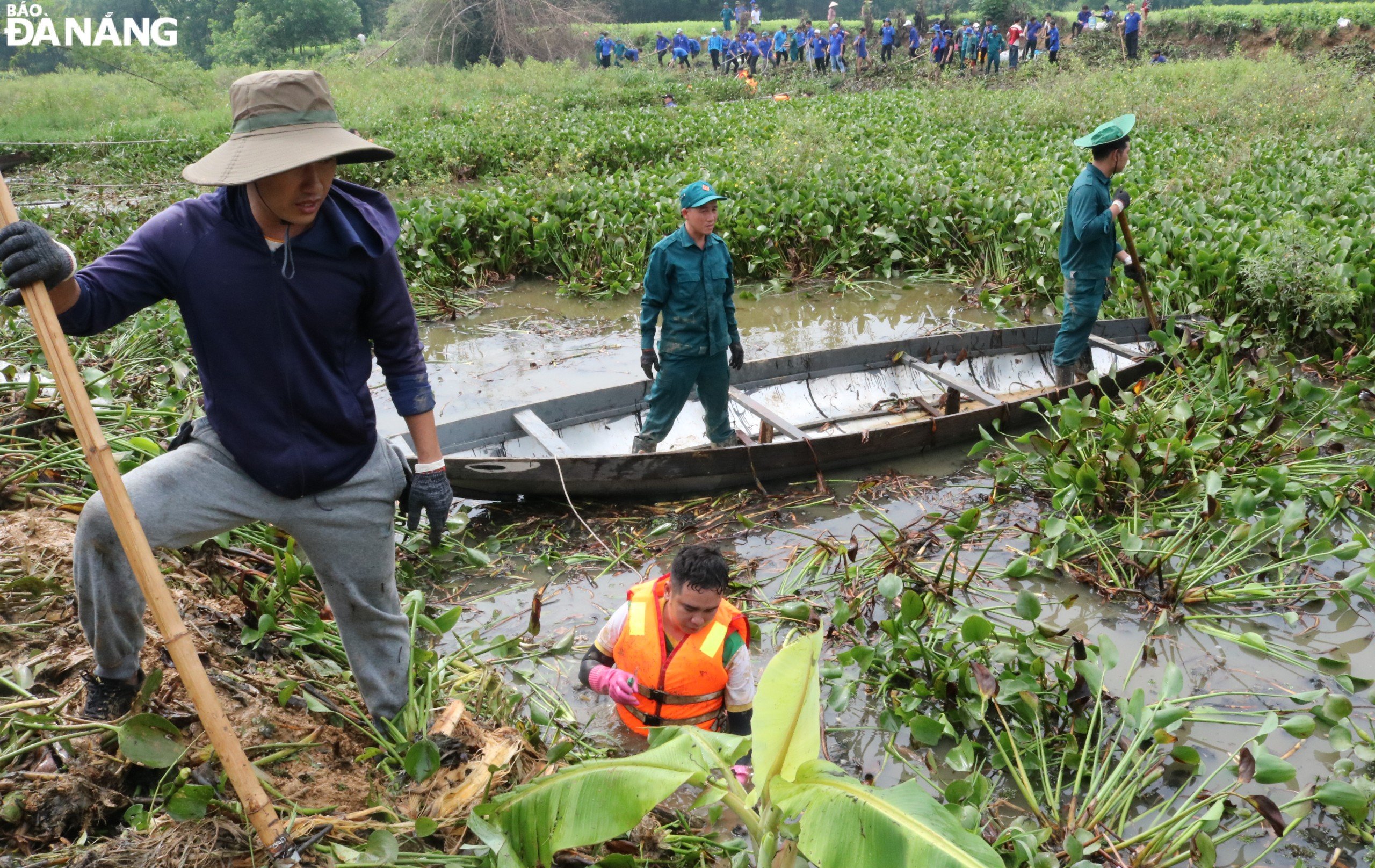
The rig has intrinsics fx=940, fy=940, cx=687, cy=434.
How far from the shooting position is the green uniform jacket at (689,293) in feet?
17.4

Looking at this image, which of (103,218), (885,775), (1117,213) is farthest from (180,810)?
(103,218)

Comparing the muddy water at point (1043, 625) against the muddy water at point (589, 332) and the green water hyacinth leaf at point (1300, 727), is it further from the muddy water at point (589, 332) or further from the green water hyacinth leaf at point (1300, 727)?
the muddy water at point (589, 332)

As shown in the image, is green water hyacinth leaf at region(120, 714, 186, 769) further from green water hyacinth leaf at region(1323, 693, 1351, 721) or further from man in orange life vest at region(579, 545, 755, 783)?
green water hyacinth leaf at region(1323, 693, 1351, 721)

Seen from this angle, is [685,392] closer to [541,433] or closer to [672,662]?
[541,433]

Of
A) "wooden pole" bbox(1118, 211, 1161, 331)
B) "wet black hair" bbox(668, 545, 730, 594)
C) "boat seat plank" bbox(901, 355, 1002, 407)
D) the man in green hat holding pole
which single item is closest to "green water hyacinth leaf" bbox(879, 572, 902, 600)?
"wet black hair" bbox(668, 545, 730, 594)

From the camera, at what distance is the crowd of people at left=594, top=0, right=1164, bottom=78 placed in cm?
2975

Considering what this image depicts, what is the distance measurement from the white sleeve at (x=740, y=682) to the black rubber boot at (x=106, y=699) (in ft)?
5.35

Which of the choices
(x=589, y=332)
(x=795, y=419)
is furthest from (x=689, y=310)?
(x=589, y=332)

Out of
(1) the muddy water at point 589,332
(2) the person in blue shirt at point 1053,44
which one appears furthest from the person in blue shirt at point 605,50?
(1) the muddy water at point 589,332

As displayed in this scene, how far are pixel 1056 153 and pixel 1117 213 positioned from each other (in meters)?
7.13

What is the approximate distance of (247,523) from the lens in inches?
92.0

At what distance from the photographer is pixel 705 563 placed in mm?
2717

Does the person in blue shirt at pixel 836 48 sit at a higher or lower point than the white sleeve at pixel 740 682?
higher

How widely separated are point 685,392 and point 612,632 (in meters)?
2.66
